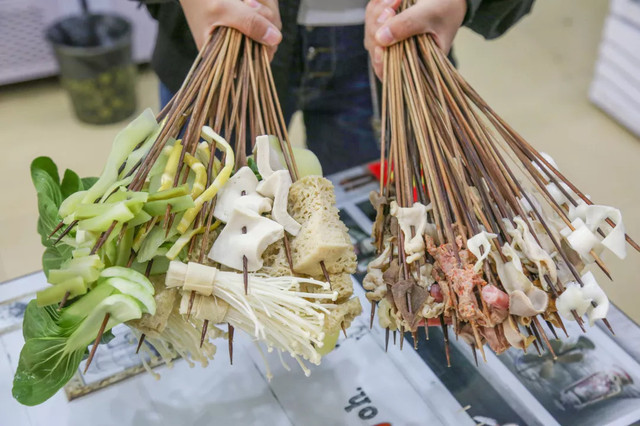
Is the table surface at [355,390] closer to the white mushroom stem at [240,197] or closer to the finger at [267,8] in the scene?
the white mushroom stem at [240,197]

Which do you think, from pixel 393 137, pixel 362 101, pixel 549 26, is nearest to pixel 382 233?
pixel 393 137

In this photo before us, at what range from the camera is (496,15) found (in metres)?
1.41

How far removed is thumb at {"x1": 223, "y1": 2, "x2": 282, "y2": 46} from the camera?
1127mm

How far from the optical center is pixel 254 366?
1304 mm

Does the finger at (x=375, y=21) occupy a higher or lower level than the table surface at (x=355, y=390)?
higher

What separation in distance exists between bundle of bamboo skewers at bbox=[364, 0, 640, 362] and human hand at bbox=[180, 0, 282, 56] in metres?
0.22

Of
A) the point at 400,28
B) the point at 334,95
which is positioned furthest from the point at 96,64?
the point at 400,28

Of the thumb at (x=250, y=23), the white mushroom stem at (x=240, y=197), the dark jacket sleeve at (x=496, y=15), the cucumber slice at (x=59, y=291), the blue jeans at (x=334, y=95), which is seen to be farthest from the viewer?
the blue jeans at (x=334, y=95)

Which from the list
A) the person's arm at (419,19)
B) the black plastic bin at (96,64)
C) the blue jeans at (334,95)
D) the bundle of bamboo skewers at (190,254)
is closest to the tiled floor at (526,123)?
the black plastic bin at (96,64)

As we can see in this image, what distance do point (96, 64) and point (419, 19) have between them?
1888 mm

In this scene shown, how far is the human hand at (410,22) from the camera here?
1147 mm

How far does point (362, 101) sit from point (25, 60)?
1897 mm

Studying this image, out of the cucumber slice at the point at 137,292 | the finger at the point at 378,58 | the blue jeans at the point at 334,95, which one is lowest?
the blue jeans at the point at 334,95

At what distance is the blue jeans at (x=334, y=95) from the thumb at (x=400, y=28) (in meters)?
0.42
